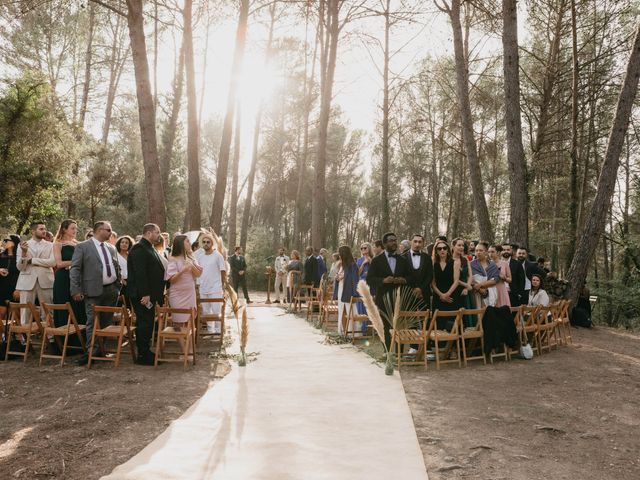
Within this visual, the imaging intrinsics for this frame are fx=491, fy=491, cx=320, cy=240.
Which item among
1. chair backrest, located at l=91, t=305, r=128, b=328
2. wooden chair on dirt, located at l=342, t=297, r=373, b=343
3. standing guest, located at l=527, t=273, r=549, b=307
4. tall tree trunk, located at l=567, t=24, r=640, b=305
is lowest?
wooden chair on dirt, located at l=342, t=297, r=373, b=343

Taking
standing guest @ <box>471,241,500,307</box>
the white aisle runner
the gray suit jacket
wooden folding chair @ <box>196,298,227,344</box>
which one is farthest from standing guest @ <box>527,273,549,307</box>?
the gray suit jacket

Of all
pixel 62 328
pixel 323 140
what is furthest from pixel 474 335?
pixel 323 140

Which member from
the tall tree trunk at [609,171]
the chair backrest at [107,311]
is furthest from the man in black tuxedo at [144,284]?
the tall tree trunk at [609,171]

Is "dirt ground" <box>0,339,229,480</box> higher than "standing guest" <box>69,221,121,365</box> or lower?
lower

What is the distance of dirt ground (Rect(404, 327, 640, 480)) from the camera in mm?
3779

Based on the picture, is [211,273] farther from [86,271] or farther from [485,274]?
[485,274]

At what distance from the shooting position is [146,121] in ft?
35.0

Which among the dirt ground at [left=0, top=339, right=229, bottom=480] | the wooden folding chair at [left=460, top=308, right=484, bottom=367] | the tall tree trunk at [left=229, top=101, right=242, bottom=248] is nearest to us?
the dirt ground at [left=0, top=339, right=229, bottom=480]

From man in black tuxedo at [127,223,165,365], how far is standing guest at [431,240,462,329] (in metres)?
4.32

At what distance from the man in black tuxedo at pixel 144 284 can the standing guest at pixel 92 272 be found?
38 cm

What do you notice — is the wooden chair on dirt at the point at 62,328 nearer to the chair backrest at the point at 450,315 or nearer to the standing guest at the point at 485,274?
the chair backrest at the point at 450,315

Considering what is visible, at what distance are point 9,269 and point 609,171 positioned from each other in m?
12.0

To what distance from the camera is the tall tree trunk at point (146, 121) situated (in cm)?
1065

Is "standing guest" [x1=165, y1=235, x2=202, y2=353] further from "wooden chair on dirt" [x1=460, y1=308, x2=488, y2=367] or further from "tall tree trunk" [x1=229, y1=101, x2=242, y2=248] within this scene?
"tall tree trunk" [x1=229, y1=101, x2=242, y2=248]
